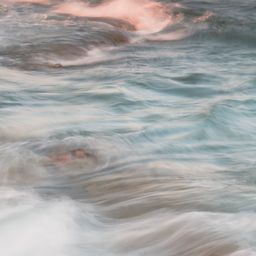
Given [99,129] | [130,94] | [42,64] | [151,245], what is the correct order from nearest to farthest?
[151,245]
[99,129]
[130,94]
[42,64]

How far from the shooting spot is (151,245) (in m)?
3.64

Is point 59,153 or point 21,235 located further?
point 59,153

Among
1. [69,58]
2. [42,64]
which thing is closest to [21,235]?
[42,64]

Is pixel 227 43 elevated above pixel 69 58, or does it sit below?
above

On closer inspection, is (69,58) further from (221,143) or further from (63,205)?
(63,205)

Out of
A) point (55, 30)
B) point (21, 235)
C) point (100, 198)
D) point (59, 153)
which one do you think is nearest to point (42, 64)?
point (55, 30)

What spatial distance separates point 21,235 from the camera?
3.75 m

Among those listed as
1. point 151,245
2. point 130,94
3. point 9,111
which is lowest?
point 151,245

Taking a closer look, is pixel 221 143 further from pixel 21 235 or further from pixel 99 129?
pixel 21 235

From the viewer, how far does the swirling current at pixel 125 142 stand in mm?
Result: 3777

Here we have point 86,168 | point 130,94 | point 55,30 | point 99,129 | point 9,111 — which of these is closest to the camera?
point 86,168

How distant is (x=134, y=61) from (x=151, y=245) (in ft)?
18.6

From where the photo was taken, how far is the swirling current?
3777mm

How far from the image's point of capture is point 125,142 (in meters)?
5.55
